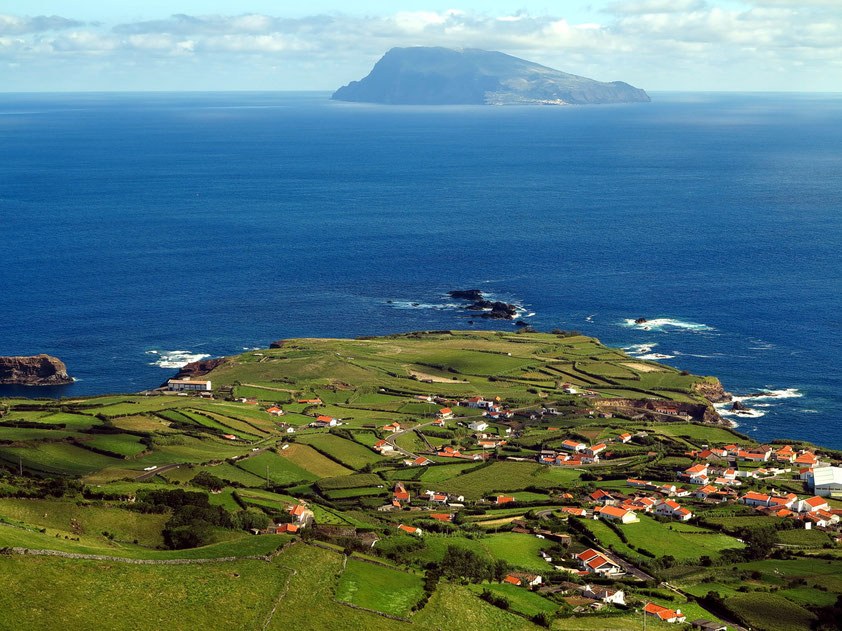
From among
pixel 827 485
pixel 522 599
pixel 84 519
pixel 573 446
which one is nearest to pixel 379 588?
pixel 522 599

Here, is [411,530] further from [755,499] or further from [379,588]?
[755,499]

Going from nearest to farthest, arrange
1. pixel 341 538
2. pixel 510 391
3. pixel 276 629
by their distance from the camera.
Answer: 1. pixel 276 629
2. pixel 341 538
3. pixel 510 391

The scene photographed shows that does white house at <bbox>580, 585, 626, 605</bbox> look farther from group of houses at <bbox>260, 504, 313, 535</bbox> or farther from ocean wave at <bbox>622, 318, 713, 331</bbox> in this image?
ocean wave at <bbox>622, 318, 713, 331</bbox>

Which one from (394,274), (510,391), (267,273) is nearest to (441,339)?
(510,391)

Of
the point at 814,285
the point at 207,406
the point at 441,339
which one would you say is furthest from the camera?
the point at 814,285

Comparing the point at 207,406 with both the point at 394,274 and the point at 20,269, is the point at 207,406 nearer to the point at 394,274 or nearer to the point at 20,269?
the point at 394,274

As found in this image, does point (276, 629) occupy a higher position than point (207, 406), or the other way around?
point (276, 629)

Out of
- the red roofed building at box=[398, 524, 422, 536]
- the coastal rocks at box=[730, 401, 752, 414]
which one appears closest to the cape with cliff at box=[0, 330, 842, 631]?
the red roofed building at box=[398, 524, 422, 536]
